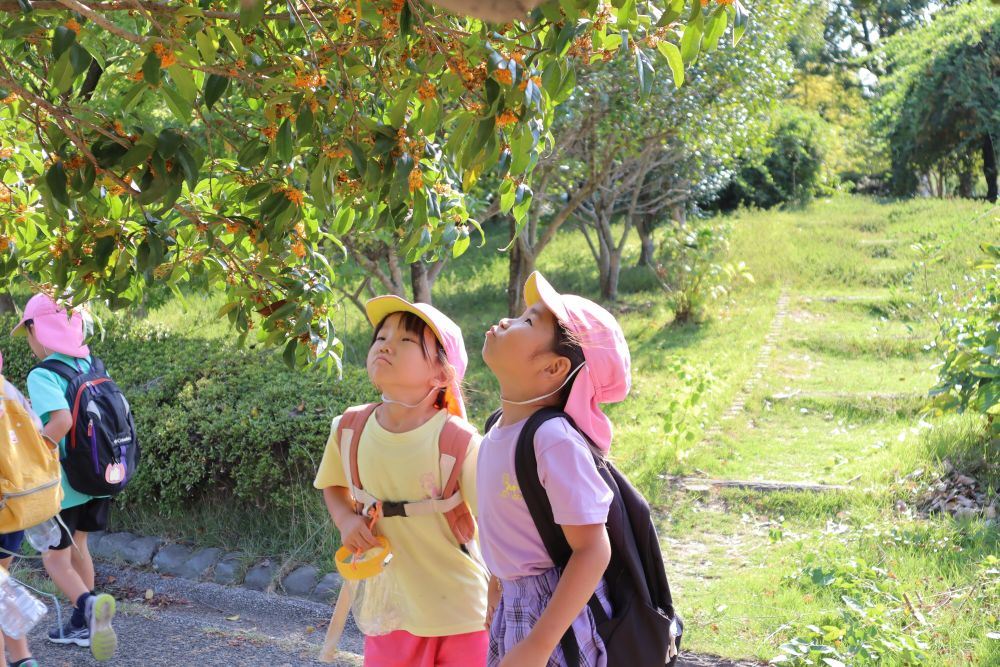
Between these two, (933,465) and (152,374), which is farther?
(152,374)

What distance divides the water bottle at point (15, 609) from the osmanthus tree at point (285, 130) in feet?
3.47

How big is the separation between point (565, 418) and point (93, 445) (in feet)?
9.17

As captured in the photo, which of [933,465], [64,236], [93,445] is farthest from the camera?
[933,465]

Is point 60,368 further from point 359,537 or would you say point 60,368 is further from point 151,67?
point 151,67

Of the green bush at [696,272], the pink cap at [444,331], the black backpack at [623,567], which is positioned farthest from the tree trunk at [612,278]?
the black backpack at [623,567]

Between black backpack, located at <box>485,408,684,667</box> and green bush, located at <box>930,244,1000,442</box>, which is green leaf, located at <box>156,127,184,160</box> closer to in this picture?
black backpack, located at <box>485,408,684,667</box>

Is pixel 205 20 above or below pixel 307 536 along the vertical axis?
above

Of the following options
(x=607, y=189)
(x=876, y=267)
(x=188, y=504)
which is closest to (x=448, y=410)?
(x=188, y=504)

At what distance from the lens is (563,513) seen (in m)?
2.19

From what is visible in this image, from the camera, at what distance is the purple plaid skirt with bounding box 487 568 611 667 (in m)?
2.21

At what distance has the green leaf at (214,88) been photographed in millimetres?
2451

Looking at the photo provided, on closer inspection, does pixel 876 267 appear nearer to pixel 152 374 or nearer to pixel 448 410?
pixel 152 374

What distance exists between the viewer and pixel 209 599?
197 inches

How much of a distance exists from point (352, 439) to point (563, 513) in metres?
0.95
